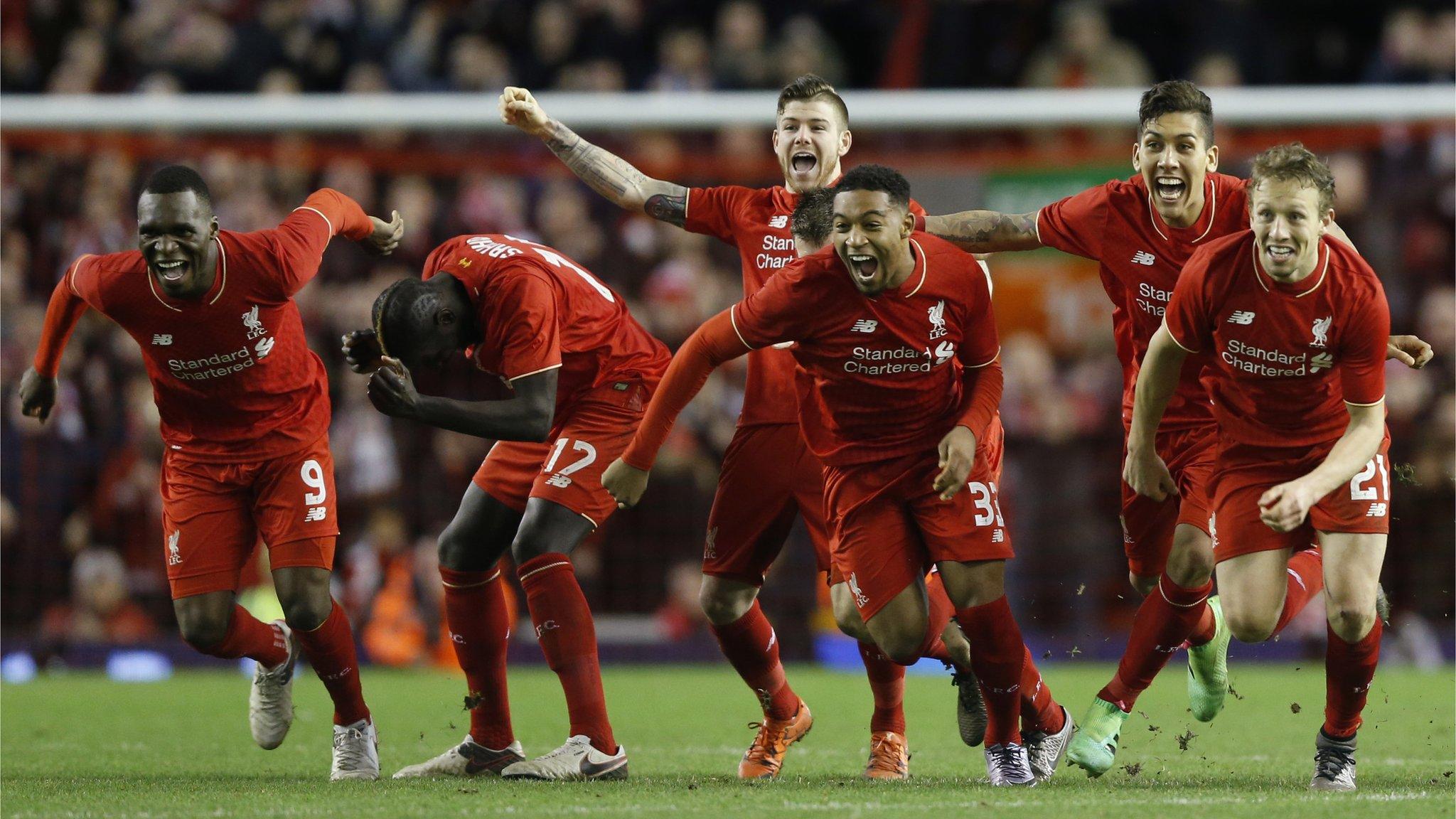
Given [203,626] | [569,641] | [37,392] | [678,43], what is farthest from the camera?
[678,43]

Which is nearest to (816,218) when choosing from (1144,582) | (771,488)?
(771,488)

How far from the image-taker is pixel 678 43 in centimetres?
1392

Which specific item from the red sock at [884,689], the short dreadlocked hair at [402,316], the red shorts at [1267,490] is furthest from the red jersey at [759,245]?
the red shorts at [1267,490]

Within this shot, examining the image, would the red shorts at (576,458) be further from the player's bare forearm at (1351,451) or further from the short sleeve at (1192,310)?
the player's bare forearm at (1351,451)

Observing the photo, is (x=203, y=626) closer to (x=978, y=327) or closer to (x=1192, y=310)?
(x=978, y=327)

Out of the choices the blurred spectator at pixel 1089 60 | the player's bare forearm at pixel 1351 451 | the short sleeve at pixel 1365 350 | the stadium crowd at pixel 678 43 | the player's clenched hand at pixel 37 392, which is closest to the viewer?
the player's bare forearm at pixel 1351 451

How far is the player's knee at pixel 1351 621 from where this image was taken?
18.2ft

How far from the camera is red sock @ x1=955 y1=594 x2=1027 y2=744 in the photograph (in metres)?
5.82

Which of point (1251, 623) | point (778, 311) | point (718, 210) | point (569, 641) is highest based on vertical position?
A: point (718, 210)

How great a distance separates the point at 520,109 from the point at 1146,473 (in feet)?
9.14

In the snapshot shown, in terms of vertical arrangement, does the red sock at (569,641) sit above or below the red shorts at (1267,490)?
below

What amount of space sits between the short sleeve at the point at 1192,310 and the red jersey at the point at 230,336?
123 inches

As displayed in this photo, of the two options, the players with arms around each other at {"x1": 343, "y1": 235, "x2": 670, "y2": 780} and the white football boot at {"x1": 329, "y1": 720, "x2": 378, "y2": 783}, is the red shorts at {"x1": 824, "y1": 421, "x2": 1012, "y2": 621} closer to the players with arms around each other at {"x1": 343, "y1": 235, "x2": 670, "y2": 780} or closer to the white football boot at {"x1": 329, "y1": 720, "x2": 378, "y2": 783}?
the players with arms around each other at {"x1": 343, "y1": 235, "x2": 670, "y2": 780}

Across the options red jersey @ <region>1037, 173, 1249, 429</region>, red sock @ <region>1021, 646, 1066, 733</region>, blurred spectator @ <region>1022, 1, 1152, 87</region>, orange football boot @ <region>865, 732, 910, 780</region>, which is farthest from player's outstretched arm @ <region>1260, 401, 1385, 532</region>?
blurred spectator @ <region>1022, 1, 1152, 87</region>
